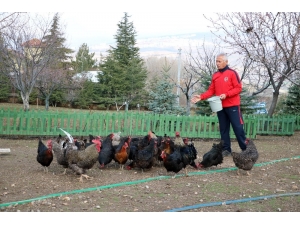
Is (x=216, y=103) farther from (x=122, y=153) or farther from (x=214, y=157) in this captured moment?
(x=122, y=153)

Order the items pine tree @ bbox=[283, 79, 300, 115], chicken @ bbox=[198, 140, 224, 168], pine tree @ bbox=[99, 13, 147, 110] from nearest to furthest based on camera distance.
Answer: chicken @ bbox=[198, 140, 224, 168]
pine tree @ bbox=[283, 79, 300, 115]
pine tree @ bbox=[99, 13, 147, 110]

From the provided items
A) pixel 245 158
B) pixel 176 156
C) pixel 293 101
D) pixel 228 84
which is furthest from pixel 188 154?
pixel 293 101

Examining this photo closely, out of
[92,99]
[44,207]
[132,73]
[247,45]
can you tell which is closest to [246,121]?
[247,45]

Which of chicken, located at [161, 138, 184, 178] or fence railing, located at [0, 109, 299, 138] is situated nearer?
chicken, located at [161, 138, 184, 178]

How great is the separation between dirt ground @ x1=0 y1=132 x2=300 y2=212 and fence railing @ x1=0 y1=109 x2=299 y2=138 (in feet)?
12.0

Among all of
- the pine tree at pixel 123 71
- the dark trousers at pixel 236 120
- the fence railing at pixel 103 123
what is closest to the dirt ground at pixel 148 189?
the dark trousers at pixel 236 120

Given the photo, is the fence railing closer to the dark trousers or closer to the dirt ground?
the dirt ground

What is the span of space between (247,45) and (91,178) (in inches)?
369

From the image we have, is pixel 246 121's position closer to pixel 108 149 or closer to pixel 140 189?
pixel 108 149

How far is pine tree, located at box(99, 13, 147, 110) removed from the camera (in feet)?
87.8

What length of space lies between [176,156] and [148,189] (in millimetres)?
1061

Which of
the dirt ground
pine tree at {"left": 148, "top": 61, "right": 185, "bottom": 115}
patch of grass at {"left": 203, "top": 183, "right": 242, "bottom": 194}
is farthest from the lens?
pine tree at {"left": 148, "top": 61, "right": 185, "bottom": 115}

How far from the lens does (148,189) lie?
5.43 metres

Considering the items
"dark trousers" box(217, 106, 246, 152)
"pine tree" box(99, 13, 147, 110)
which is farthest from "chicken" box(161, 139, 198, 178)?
"pine tree" box(99, 13, 147, 110)
